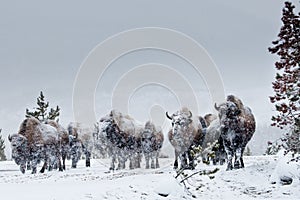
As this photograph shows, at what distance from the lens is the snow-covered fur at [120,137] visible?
27.2 meters

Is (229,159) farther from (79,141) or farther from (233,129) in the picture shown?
(79,141)

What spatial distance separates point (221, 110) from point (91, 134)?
16.6m

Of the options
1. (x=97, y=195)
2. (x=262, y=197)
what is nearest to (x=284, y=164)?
(x=262, y=197)

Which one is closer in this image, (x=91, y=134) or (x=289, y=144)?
(x=289, y=144)

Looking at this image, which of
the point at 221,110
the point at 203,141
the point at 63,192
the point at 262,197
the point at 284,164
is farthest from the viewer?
the point at 203,141

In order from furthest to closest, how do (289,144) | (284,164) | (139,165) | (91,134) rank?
(91,134) → (139,165) → (284,164) → (289,144)

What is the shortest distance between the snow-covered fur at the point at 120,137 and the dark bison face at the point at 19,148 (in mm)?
5761

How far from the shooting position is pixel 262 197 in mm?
17484

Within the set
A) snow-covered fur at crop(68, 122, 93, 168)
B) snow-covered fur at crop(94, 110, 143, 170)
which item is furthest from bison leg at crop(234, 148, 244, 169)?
snow-covered fur at crop(68, 122, 93, 168)

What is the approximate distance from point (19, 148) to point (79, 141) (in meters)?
8.50

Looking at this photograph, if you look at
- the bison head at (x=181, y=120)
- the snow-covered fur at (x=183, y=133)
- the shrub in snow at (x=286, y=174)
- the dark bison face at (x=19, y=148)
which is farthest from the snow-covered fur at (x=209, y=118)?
the dark bison face at (x=19, y=148)

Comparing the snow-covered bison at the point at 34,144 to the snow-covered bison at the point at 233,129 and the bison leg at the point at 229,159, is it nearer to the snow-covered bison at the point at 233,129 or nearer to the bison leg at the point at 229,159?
the snow-covered bison at the point at 233,129

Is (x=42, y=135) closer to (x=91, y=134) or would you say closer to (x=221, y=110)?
(x=91, y=134)

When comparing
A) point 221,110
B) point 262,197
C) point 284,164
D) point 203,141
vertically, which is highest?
point 221,110
